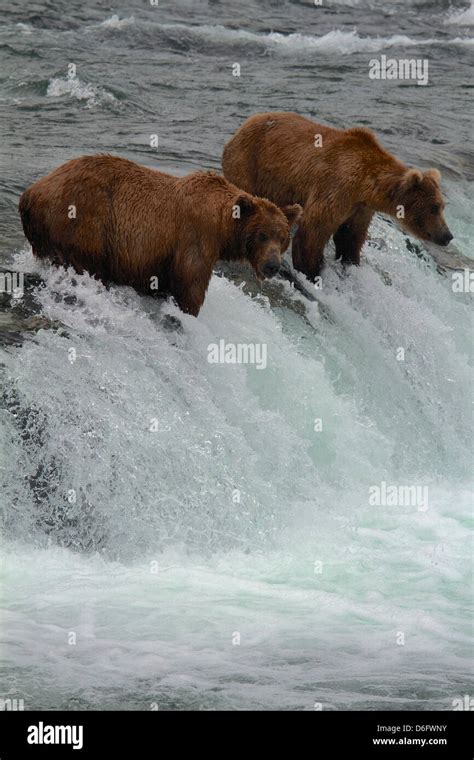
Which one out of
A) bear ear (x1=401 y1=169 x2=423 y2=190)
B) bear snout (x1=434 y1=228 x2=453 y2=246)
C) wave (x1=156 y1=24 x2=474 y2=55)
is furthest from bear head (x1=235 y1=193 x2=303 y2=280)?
wave (x1=156 y1=24 x2=474 y2=55)

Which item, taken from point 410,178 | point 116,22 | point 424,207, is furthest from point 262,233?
point 116,22

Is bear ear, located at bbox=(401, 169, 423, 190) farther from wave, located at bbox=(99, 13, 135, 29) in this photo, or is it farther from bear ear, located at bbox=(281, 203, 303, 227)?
wave, located at bbox=(99, 13, 135, 29)

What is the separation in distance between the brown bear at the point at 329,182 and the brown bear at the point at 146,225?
1.16 meters

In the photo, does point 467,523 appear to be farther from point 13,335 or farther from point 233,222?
point 13,335

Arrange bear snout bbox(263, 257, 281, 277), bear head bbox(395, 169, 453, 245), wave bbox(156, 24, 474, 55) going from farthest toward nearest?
wave bbox(156, 24, 474, 55)
bear head bbox(395, 169, 453, 245)
bear snout bbox(263, 257, 281, 277)

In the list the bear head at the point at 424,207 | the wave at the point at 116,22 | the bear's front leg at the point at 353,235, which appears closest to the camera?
the bear head at the point at 424,207

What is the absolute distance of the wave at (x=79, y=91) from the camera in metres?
17.4

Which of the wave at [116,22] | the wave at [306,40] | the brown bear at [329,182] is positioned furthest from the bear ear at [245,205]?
the wave at [116,22]

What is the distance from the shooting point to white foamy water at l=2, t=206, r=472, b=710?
24.0 ft

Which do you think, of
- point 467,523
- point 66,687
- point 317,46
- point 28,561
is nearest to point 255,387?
point 467,523

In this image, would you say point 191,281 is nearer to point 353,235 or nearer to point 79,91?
point 353,235

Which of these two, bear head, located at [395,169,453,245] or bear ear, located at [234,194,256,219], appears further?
bear head, located at [395,169,453,245]

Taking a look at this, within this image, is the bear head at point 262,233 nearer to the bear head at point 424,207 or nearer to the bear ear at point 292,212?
the bear ear at point 292,212

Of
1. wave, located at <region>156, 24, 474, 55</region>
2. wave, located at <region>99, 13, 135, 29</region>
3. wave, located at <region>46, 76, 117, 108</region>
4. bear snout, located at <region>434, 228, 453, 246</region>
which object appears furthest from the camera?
wave, located at <region>156, 24, 474, 55</region>
